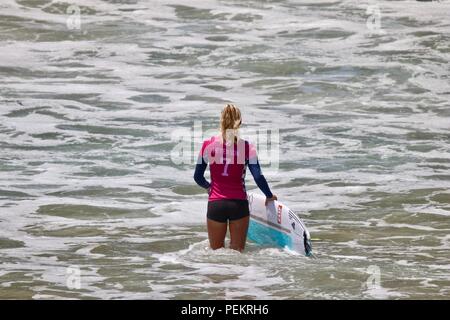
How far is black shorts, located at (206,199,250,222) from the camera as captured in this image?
12250mm

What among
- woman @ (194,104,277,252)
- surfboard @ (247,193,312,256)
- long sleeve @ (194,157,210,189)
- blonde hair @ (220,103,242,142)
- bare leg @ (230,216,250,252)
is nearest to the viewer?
blonde hair @ (220,103,242,142)

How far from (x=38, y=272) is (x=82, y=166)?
749 cm

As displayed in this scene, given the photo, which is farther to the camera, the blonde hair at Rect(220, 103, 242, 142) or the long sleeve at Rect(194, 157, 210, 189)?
the long sleeve at Rect(194, 157, 210, 189)

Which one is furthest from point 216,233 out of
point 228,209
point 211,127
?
point 211,127

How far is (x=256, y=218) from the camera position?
1342cm

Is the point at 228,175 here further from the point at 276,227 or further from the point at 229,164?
the point at 276,227

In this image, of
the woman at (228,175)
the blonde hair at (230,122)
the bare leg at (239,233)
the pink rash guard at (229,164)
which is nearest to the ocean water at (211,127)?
the bare leg at (239,233)

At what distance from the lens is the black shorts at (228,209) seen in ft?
40.2

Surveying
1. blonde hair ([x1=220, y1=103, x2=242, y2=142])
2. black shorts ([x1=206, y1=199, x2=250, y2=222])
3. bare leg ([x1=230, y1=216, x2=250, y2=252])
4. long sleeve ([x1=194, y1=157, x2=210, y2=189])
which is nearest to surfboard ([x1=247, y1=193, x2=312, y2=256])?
bare leg ([x1=230, y1=216, x2=250, y2=252])

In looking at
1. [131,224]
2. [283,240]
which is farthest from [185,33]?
[283,240]

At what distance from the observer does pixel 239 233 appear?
491 inches

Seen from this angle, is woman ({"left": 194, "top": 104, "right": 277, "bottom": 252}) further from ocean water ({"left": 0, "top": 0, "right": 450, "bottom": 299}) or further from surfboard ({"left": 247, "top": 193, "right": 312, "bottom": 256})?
surfboard ({"left": 247, "top": 193, "right": 312, "bottom": 256})

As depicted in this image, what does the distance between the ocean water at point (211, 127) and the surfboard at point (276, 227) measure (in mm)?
164
